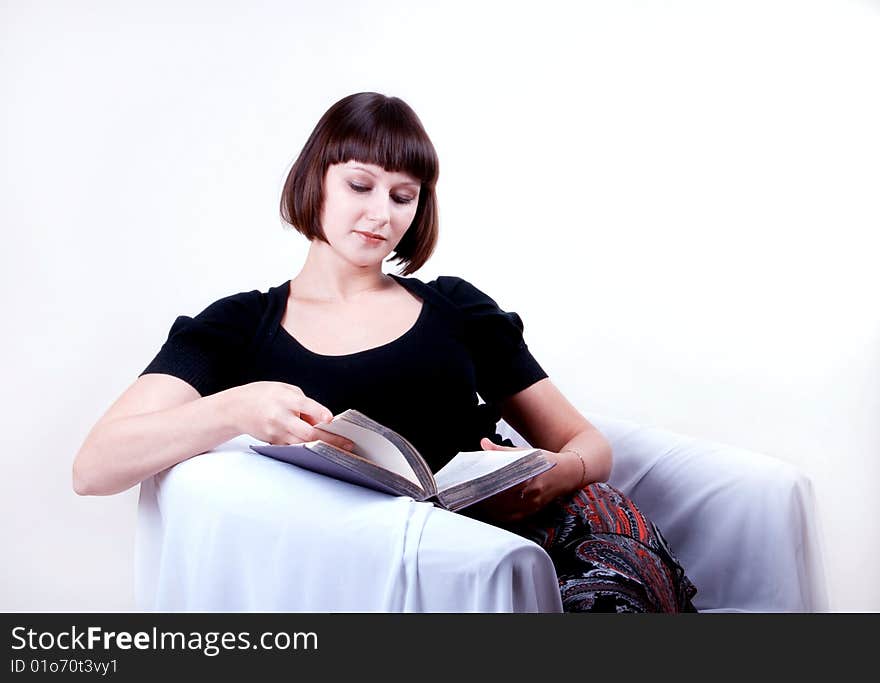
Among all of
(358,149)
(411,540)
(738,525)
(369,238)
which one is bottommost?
(738,525)

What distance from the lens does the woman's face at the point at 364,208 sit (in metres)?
1.56

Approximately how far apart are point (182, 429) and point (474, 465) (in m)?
0.40

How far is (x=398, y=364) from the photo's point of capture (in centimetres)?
154

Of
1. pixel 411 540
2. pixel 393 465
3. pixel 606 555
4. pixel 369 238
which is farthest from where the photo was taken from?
pixel 369 238

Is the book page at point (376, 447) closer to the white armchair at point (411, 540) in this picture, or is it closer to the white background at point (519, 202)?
the white armchair at point (411, 540)

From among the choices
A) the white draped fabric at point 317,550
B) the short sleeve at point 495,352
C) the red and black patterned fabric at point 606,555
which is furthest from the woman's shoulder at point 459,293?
the white draped fabric at point 317,550

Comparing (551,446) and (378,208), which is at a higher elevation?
(378,208)

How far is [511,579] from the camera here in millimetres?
994

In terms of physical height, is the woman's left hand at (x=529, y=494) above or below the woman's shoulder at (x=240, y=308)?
below

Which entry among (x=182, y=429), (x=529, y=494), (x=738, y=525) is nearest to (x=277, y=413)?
(x=182, y=429)

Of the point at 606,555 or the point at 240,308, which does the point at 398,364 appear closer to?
the point at 240,308

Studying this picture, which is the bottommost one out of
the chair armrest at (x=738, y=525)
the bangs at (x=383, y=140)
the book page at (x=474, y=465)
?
the chair armrest at (x=738, y=525)

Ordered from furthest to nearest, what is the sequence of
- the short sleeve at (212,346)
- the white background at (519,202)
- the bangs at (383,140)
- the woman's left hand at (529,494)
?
1. the white background at (519,202)
2. the bangs at (383,140)
3. the short sleeve at (212,346)
4. the woman's left hand at (529,494)
